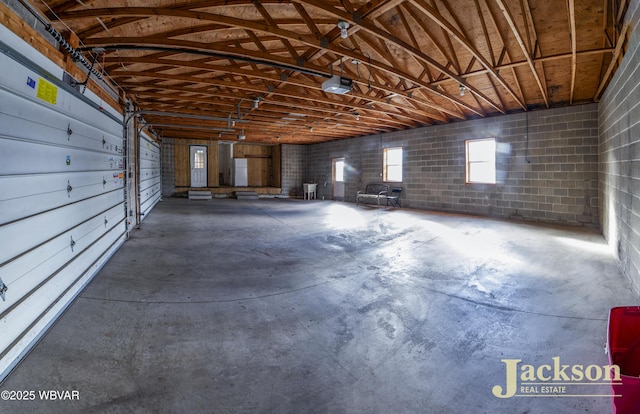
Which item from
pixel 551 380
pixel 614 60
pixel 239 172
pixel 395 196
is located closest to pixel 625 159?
pixel 614 60

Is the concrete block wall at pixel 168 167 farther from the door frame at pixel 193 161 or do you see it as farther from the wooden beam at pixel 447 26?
the wooden beam at pixel 447 26

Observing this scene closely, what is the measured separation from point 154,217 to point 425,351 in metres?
→ 8.03

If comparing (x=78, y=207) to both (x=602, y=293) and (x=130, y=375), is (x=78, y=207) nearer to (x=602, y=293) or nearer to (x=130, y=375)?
(x=130, y=375)

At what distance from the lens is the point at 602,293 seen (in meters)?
3.22

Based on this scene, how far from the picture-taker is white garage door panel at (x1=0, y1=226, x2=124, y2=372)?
6.33 ft

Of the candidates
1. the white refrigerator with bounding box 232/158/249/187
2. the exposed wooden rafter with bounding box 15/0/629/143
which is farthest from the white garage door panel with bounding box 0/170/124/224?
the white refrigerator with bounding box 232/158/249/187

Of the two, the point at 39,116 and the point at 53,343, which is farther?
the point at 39,116

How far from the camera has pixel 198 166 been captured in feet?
48.2

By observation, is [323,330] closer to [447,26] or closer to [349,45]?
[447,26]

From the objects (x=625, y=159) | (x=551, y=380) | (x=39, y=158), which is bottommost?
(x=551, y=380)

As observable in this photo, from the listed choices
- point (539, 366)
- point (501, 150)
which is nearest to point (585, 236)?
point (501, 150)

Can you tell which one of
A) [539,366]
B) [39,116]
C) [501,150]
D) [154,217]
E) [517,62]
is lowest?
[539,366]

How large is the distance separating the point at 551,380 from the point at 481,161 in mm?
8320

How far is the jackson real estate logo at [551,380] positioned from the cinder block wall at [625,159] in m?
1.97
